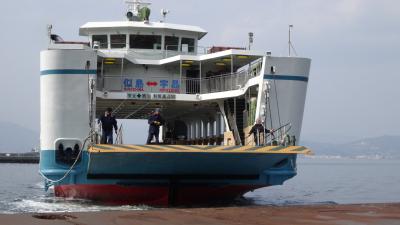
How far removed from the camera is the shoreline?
9625 millimetres

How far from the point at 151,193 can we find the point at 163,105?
4.56 meters

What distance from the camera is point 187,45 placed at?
73.0ft

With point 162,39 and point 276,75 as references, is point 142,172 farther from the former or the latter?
point 162,39

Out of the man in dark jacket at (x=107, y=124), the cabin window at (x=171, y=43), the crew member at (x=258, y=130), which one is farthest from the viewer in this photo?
the cabin window at (x=171, y=43)

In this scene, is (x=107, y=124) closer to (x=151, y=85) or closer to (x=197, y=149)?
(x=151, y=85)

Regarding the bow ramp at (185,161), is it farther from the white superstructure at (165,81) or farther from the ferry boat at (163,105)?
the white superstructure at (165,81)

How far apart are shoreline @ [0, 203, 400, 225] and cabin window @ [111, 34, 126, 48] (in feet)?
36.5

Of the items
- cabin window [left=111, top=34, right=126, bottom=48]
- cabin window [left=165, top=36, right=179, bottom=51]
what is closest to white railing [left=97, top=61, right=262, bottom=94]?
cabin window [left=165, top=36, right=179, bottom=51]

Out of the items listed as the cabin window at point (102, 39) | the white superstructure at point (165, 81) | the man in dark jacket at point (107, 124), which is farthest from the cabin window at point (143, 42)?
the man in dark jacket at point (107, 124)

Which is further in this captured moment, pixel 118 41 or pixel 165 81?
pixel 118 41

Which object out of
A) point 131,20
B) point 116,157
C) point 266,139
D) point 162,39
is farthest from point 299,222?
point 131,20

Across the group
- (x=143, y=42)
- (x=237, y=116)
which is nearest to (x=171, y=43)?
(x=143, y=42)

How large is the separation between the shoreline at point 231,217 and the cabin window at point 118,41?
36.5ft

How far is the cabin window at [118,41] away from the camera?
70.8 ft
